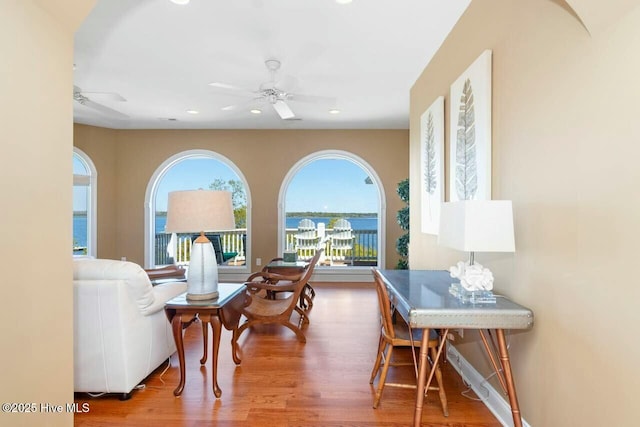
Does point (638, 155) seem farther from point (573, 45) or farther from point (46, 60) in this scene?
point (46, 60)

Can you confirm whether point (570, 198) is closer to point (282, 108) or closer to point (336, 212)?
point (282, 108)

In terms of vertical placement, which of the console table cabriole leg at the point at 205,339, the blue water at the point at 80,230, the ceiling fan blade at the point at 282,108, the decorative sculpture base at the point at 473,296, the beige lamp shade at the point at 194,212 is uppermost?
the ceiling fan blade at the point at 282,108

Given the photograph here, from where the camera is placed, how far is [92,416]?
2.26 meters

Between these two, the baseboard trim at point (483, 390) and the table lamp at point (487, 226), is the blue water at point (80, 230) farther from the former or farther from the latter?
the table lamp at point (487, 226)

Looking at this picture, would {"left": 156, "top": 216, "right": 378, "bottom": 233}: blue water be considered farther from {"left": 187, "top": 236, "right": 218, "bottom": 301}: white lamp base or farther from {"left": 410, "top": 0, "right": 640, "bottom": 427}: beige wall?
{"left": 410, "top": 0, "right": 640, "bottom": 427}: beige wall

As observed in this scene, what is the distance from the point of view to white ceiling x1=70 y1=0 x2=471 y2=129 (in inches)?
113

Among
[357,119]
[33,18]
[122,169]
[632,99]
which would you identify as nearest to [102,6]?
[33,18]

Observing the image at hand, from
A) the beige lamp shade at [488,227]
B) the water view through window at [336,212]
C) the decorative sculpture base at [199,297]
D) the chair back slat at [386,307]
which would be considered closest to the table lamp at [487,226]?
the beige lamp shade at [488,227]

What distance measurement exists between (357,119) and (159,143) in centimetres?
399

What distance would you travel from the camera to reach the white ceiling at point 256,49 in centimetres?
287

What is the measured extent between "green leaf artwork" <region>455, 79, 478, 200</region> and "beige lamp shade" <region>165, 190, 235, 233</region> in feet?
6.20

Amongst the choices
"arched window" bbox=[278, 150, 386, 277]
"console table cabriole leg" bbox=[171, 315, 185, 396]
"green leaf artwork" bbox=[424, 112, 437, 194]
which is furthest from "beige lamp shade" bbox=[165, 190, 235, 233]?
"arched window" bbox=[278, 150, 386, 277]

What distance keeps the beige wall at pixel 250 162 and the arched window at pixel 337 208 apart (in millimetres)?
163

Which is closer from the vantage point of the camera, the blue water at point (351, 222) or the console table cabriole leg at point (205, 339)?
the console table cabriole leg at point (205, 339)
